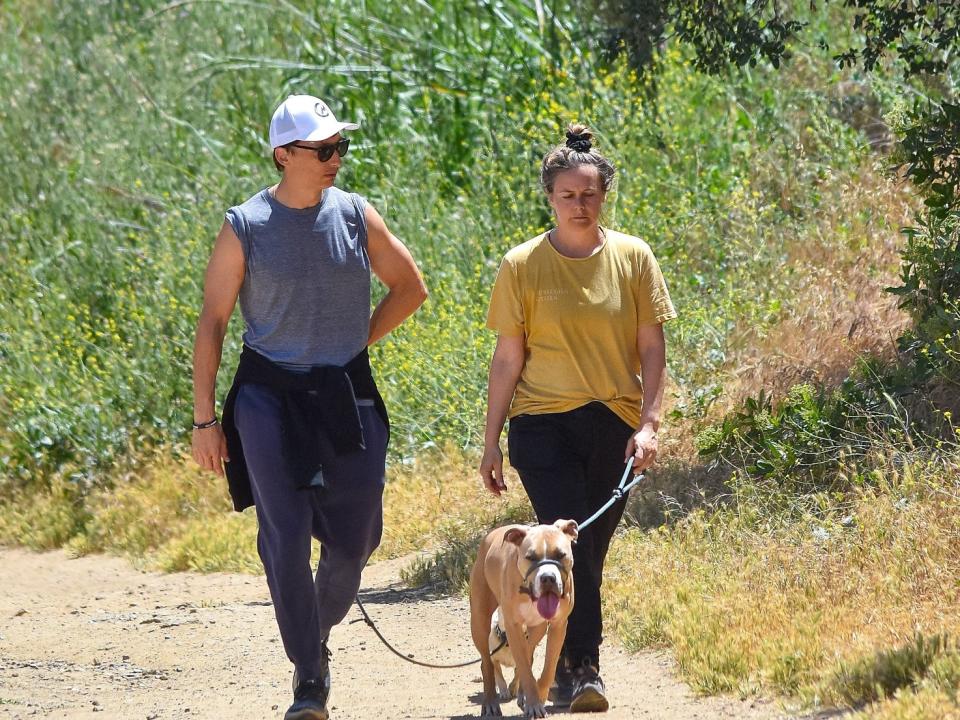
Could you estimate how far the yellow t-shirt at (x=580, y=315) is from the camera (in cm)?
506

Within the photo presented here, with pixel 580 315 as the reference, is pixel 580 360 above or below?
below

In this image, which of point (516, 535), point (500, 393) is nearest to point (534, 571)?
point (516, 535)

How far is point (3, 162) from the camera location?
47.1 feet

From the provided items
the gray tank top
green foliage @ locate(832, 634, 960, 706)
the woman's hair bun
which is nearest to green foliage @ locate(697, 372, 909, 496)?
green foliage @ locate(832, 634, 960, 706)

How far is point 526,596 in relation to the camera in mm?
4695

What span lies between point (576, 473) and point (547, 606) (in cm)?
68

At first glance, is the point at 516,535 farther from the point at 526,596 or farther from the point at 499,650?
the point at 499,650

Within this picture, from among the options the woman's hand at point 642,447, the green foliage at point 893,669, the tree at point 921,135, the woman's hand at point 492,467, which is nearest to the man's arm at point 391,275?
the woman's hand at point 492,467

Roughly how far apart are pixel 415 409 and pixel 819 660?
5825 mm

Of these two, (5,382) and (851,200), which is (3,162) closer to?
(5,382)

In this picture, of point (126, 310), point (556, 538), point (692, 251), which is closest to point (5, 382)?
point (126, 310)

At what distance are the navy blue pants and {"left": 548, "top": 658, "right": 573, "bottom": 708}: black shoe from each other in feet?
2.75

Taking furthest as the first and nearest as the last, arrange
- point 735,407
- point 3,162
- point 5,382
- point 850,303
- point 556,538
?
point 3,162
point 5,382
point 850,303
point 735,407
point 556,538

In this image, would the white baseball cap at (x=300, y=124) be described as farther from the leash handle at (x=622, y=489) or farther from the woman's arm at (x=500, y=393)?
the leash handle at (x=622, y=489)
